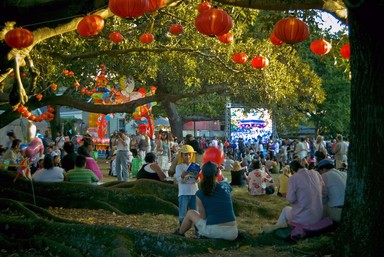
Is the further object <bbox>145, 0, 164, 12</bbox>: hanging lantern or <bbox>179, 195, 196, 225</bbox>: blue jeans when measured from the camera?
<bbox>179, 195, 196, 225</bbox>: blue jeans

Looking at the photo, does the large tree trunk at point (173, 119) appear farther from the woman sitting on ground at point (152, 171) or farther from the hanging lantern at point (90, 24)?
the hanging lantern at point (90, 24)

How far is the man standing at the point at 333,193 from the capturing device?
22.9ft

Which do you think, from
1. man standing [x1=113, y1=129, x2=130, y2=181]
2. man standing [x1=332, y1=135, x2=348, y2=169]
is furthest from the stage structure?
man standing [x1=113, y1=129, x2=130, y2=181]

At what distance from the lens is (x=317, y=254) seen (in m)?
5.42

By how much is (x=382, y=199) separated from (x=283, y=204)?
268 inches

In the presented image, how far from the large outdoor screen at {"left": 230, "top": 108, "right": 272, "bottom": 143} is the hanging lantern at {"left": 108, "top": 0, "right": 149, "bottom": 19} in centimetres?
2121

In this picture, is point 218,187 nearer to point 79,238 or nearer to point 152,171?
Answer: point 79,238

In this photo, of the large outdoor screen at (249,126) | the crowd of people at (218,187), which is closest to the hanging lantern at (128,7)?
the crowd of people at (218,187)

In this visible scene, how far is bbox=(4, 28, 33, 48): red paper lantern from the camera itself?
6.82 m

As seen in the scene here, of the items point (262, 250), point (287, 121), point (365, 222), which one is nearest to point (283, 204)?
point (262, 250)

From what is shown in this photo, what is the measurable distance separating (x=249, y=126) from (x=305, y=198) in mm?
23801

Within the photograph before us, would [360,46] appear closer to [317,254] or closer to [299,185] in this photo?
[317,254]

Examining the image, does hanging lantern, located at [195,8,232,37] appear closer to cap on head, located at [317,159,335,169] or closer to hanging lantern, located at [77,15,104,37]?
hanging lantern, located at [77,15,104,37]

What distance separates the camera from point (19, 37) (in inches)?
269
